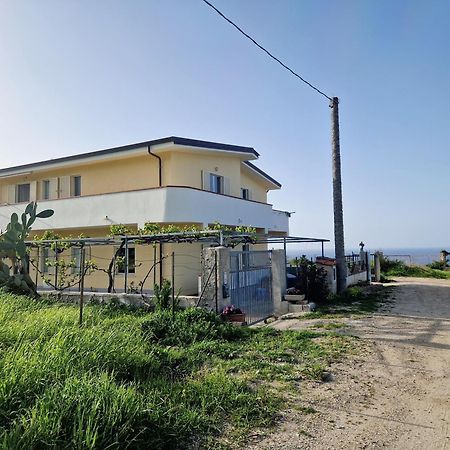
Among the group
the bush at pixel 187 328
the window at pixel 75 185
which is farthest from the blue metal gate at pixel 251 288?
the window at pixel 75 185

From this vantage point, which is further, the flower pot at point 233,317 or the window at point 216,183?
the window at point 216,183

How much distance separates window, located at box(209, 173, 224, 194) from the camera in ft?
64.2

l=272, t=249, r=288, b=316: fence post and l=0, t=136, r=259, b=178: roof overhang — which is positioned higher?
l=0, t=136, r=259, b=178: roof overhang

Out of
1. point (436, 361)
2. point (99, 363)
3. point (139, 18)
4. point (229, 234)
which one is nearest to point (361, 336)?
point (436, 361)

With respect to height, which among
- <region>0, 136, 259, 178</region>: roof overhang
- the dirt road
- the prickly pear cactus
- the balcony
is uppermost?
<region>0, 136, 259, 178</region>: roof overhang

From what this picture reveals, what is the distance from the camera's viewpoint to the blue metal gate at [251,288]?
35.2 ft

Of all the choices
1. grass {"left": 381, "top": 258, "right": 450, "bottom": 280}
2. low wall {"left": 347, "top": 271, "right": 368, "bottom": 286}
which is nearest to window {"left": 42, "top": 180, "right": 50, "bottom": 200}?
low wall {"left": 347, "top": 271, "right": 368, "bottom": 286}

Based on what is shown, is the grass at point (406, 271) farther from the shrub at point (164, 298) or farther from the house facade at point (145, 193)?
the shrub at point (164, 298)

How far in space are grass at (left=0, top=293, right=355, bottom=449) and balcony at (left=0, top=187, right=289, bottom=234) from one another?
8214mm

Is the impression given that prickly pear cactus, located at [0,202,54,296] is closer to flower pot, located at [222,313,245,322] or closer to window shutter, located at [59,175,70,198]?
flower pot, located at [222,313,245,322]

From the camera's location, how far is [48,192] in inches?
858

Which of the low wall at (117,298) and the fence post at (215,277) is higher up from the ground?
the fence post at (215,277)

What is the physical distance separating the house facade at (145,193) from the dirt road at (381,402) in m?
9.15

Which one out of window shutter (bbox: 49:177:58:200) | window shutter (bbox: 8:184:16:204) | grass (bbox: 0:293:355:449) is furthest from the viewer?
window shutter (bbox: 8:184:16:204)
